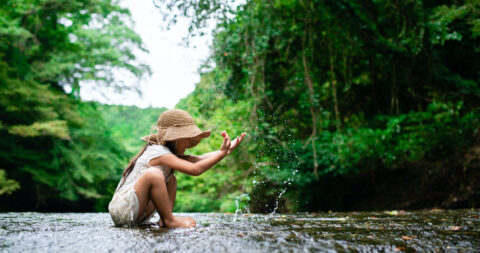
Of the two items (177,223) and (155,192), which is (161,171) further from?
(177,223)

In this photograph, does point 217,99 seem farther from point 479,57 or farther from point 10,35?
point 10,35

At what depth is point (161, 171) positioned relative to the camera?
262 centimetres

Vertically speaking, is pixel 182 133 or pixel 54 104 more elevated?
pixel 54 104

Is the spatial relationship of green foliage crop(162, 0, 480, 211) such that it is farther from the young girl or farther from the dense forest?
the young girl

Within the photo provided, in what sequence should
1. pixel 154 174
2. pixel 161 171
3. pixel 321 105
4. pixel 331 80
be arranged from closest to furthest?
1. pixel 154 174
2. pixel 161 171
3. pixel 331 80
4. pixel 321 105

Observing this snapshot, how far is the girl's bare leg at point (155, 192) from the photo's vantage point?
2.52 metres

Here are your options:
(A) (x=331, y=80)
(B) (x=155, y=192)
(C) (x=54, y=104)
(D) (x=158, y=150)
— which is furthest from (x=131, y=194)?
(C) (x=54, y=104)

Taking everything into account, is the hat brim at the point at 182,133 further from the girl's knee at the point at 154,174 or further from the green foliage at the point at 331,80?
the green foliage at the point at 331,80

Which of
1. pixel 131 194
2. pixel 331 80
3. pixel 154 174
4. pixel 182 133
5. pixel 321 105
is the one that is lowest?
pixel 131 194

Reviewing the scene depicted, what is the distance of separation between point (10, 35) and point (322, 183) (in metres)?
10.6

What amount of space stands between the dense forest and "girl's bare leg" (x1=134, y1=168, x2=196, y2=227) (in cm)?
428

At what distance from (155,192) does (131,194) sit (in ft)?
0.57

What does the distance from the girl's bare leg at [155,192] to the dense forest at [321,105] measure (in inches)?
169

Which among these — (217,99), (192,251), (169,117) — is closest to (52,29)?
(217,99)
